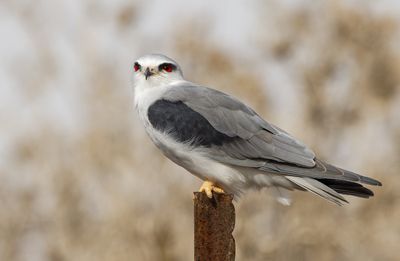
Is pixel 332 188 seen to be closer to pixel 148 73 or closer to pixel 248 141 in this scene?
pixel 248 141

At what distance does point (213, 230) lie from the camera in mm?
3820

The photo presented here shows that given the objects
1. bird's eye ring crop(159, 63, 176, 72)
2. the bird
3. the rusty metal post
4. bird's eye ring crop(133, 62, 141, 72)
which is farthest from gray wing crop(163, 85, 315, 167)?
the rusty metal post

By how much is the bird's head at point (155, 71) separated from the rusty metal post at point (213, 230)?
209 cm

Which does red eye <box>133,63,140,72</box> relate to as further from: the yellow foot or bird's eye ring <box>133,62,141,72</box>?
the yellow foot

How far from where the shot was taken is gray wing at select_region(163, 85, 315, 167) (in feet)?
17.8

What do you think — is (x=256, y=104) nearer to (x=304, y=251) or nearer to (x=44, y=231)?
(x=304, y=251)

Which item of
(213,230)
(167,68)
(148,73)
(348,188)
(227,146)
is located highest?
(167,68)

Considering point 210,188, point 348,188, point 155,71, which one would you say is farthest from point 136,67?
point 348,188

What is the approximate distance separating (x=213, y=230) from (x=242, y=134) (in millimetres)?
1769

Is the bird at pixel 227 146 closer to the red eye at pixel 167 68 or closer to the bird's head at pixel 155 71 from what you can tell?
the bird's head at pixel 155 71

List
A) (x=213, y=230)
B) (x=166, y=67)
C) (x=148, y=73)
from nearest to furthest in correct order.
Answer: (x=213, y=230)
(x=148, y=73)
(x=166, y=67)

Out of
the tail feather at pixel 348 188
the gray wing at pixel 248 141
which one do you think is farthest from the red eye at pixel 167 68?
the tail feather at pixel 348 188

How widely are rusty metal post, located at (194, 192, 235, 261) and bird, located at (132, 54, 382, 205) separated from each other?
1.27 meters

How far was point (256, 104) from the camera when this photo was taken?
9.84 metres
